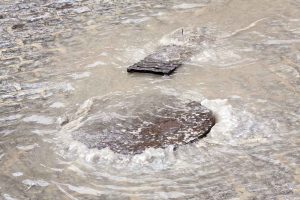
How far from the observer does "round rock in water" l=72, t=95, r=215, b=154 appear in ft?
14.8

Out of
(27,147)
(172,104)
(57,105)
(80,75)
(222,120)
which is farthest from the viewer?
(80,75)

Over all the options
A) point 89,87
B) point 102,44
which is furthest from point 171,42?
point 89,87

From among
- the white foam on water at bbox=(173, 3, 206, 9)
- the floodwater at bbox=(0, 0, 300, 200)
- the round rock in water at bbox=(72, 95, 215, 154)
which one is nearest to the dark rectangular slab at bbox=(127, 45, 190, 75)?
the floodwater at bbox=(0, 0, 300, 200)

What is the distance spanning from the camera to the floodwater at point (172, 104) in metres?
3.99

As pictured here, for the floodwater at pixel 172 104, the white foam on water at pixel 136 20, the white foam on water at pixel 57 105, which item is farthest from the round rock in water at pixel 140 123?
the white foam on water at pixel 136 20

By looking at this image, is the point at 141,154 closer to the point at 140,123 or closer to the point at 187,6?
the point at 140,123

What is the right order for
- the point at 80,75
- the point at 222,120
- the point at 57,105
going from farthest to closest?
1. the point at 80,75
2. the point at 57,105
3. the point at 222,120

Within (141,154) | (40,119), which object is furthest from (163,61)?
(141,154)

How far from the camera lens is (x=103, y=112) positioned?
5.17 m

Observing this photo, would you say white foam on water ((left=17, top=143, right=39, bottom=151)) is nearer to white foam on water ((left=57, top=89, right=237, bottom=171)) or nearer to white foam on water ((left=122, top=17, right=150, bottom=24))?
white foam on water ((left=57, top=89, right=237, bottom=171))

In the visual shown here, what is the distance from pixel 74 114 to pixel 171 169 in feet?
5.11

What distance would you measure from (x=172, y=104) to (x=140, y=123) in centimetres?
52

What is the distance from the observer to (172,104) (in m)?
5.20

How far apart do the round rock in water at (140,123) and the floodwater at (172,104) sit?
0.03 metres
